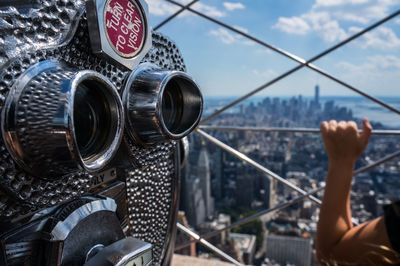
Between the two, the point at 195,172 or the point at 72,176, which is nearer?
the point at 72,176

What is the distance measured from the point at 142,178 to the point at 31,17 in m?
0.26

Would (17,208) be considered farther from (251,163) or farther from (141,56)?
(251,163)

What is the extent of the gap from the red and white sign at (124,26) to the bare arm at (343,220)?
43 cm

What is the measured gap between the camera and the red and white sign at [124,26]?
45 cm

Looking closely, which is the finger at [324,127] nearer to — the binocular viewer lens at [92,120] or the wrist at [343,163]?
the wrist at [343,163]

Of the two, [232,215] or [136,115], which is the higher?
[136,115]

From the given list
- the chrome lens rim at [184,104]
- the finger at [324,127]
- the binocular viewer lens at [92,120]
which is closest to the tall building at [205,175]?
the finger at [324,127]

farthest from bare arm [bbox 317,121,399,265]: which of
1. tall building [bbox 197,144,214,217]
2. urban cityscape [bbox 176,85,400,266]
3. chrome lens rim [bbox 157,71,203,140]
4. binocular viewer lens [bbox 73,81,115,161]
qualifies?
tall building [bbox 197,144,214,217]

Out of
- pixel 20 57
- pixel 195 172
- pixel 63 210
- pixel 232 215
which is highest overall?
pixel 20 57

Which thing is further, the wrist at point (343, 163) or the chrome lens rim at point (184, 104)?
the wrist at point (343, 163)

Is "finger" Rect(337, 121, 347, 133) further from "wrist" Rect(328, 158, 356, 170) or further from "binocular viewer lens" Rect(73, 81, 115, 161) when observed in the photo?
"binocular viewer lens" Rect(73, 81, 115, 161)

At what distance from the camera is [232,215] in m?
2.95

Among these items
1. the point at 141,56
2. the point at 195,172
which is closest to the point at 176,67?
the point at 141,56

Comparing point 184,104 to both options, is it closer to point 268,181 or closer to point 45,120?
point 45,120
